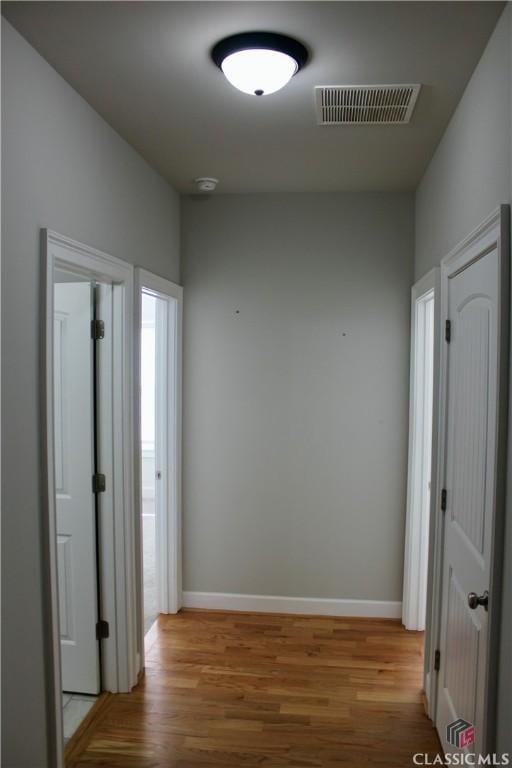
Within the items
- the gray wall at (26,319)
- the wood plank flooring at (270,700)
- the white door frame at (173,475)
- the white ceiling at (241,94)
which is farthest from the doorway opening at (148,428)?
the gray wall at (26,319)

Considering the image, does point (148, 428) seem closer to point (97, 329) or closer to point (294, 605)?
point (294, 605)

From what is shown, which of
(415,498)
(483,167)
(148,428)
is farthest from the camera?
(148,428)

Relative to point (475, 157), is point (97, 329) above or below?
below

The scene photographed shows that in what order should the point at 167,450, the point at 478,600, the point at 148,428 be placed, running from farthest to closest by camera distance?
the point at 148,428, the point at 167,450, the point at 478,600

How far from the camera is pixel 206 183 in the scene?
3.45m

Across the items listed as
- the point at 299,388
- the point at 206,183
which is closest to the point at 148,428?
the point at 299,388

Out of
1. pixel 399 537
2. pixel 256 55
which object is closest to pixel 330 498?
pixel 399 537

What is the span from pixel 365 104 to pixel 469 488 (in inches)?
60.6

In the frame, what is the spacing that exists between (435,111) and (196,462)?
2482 mm

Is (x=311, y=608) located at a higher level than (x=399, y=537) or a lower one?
lower

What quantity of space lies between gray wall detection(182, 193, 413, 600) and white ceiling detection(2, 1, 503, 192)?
0.64 meters

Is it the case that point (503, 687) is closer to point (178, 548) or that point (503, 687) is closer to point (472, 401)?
point (472, 401)

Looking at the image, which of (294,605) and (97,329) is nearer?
(97,329)

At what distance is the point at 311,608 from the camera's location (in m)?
3.82
